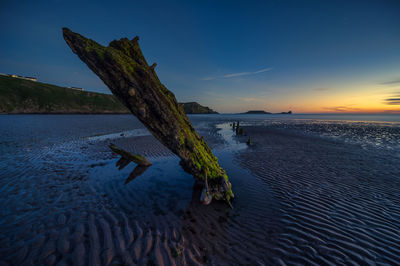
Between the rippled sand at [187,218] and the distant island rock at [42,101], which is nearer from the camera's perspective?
the rippled sand at [187,218]

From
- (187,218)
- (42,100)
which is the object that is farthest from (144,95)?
(42,100)

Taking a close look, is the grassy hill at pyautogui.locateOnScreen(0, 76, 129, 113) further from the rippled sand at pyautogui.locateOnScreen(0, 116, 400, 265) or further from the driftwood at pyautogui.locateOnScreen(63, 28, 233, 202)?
the driftwood at pyautogui.locateOnScreen(63, 28, 233, 202)

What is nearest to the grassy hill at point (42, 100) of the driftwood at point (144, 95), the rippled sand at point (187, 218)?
the rippled sand at point (187, 218)

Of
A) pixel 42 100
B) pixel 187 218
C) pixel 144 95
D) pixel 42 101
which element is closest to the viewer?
pixel 144 95

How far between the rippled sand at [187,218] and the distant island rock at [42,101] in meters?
99.6

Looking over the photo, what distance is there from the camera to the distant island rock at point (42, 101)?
233ft

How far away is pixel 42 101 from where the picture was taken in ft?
278

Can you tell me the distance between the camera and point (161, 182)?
→ 8617 millimetres

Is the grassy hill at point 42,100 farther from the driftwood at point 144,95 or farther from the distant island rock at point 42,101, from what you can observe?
the driftwood at point 144,95

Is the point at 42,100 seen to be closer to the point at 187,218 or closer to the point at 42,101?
the point at 42,101

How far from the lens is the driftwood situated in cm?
460

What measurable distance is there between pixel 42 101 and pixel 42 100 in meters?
1.11

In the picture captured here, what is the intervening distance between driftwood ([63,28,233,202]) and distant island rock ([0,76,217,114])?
103233mm

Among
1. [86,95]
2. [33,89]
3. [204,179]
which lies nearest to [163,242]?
[204,179]
